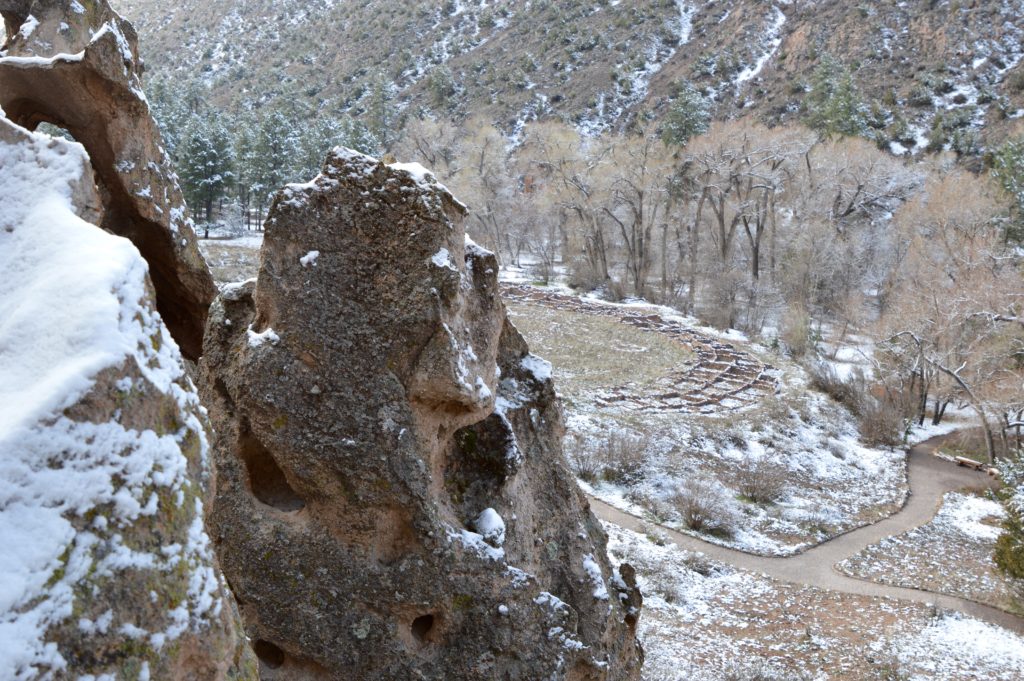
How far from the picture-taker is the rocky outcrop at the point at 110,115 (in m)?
5.44

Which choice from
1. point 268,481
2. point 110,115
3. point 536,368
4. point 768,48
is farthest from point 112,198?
point 768,48

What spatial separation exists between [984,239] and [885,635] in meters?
21.3

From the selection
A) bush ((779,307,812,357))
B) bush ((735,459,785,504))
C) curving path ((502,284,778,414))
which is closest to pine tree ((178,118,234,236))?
curving path ((502,284,778,414))

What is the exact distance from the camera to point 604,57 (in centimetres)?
7319

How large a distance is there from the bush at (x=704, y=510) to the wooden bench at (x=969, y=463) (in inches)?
403

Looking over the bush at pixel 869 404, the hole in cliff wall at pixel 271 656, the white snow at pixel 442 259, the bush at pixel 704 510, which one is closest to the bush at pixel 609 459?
the bush at pixel 704 510

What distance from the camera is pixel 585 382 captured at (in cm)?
2289

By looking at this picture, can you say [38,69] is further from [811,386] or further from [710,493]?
[811,386]

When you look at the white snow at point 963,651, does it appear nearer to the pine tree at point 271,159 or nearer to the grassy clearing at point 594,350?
the grassy clearing at point 594,350

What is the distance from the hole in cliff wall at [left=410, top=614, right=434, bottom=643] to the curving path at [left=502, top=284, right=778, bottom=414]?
17.0m

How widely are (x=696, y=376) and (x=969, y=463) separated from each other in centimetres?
856

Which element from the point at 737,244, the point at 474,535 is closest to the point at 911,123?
the point at 737,244

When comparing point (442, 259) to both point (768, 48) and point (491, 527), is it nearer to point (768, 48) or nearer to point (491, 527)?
point (491, 527)

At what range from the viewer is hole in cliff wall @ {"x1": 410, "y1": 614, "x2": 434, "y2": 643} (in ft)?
14.8
